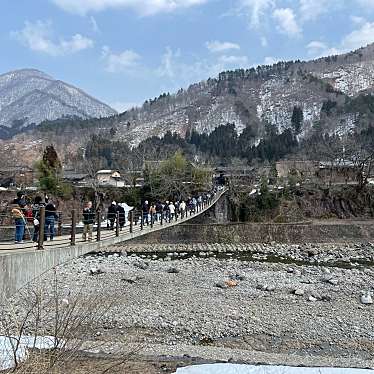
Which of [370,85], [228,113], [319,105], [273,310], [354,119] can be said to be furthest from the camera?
[370,85]

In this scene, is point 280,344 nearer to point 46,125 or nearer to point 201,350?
point 201,350

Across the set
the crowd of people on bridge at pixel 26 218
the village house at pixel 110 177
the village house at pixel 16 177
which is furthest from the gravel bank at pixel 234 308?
the village house at pixel 16 177

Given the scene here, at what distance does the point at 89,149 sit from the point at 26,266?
82827 mm

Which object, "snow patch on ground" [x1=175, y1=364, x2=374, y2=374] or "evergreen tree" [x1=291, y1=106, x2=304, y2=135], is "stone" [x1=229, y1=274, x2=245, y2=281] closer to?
"snow patch on ground" [x1=175, y1=364, x2=374, y2=374]

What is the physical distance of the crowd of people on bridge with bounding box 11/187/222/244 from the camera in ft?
29.1

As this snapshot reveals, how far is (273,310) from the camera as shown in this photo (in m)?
13.8

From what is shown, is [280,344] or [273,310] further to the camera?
[273,310]

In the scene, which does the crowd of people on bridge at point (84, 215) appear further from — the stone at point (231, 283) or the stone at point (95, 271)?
the stone at point (231, 283)

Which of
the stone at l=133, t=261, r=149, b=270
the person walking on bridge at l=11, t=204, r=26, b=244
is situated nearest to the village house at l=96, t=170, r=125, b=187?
the stone at l=133, t=261, r=149, b=270

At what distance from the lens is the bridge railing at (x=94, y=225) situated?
8.64m

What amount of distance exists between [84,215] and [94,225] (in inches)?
220

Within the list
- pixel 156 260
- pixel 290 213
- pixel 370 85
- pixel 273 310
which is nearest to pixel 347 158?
pixel 290 213

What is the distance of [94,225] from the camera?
17.6 meters

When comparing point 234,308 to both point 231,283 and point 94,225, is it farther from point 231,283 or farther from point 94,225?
point 94,225
